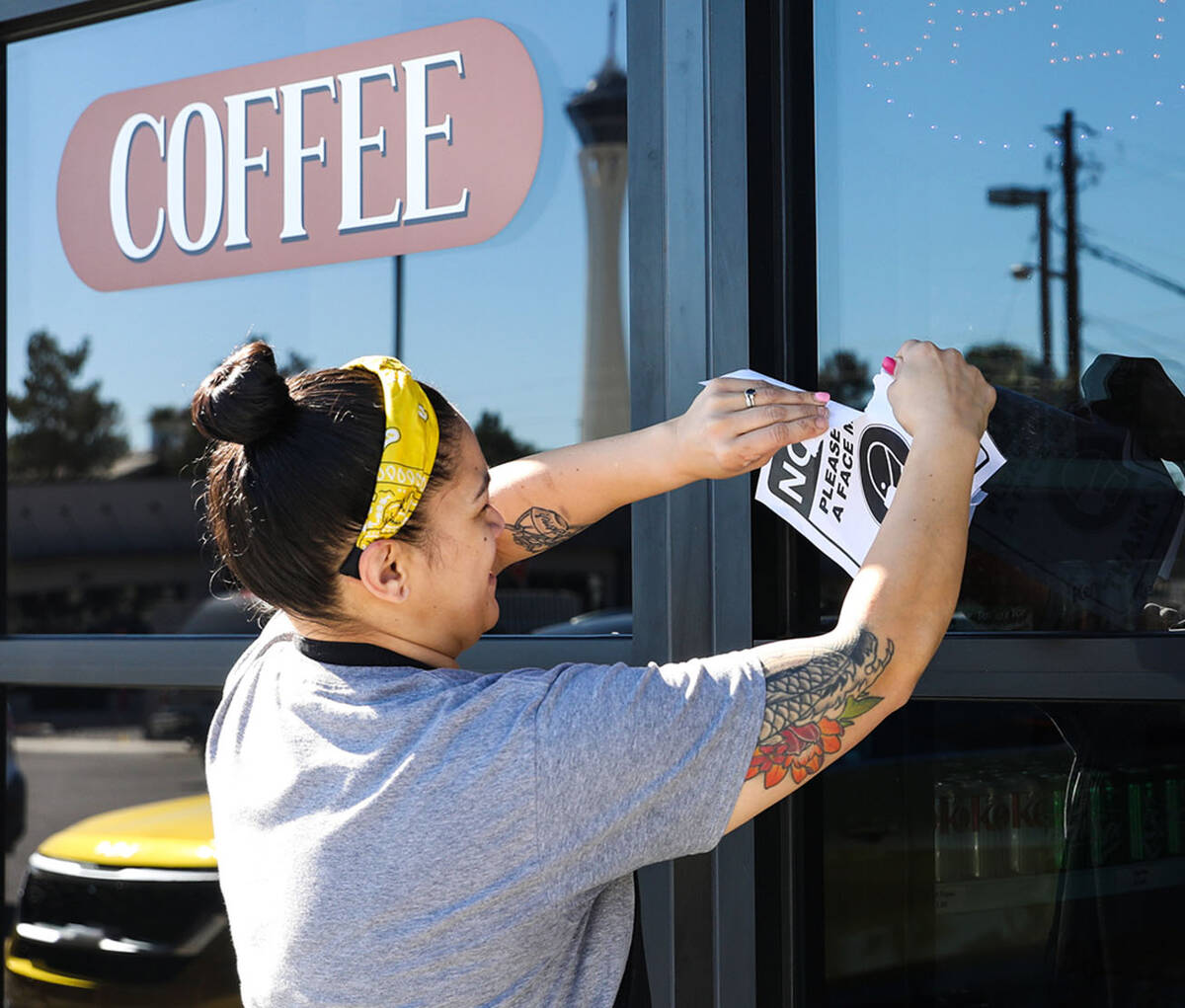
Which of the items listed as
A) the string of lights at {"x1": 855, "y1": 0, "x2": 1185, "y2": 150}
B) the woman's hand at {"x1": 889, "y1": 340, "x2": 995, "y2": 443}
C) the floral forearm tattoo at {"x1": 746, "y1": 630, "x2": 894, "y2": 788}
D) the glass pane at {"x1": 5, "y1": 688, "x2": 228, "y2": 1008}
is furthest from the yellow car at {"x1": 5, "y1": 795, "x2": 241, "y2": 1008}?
the string of lights at {"x1": 855, "y1": 0, "x2": 1185, "y2": 150}

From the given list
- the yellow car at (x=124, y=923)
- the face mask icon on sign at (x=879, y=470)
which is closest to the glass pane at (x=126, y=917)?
the yellow car at (x=124, y=923)

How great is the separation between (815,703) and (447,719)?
0.32 meters

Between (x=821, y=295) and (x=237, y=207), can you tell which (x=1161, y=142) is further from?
(x=237, y=207)

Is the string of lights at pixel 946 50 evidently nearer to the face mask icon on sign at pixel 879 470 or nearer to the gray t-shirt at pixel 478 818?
the face mask icon on sign at pixel 879 470

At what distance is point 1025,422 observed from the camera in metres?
1.47

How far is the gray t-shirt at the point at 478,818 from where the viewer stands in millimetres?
1056

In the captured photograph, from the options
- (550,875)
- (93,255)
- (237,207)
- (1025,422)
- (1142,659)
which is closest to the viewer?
(550,875)

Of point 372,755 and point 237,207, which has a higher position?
point 237,207

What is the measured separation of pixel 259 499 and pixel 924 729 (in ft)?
2.94

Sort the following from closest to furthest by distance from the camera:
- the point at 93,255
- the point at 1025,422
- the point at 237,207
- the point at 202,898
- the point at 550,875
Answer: the point at 550,875, the point at 1025,422, the point at 237,207, the point at 93,255, the point at 202,898

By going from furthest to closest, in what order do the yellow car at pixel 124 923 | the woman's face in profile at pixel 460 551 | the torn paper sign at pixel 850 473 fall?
the yellow car at pixel 124 923
the torn paper sign at pixel 850 473
the woman's face in profile at pixel 460 551

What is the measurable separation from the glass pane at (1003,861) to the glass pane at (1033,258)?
0.17 meters

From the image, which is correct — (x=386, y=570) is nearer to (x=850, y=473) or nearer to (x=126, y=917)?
(x=850, y=473)

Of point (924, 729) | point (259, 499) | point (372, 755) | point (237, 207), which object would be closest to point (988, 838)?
point (924, 729)
